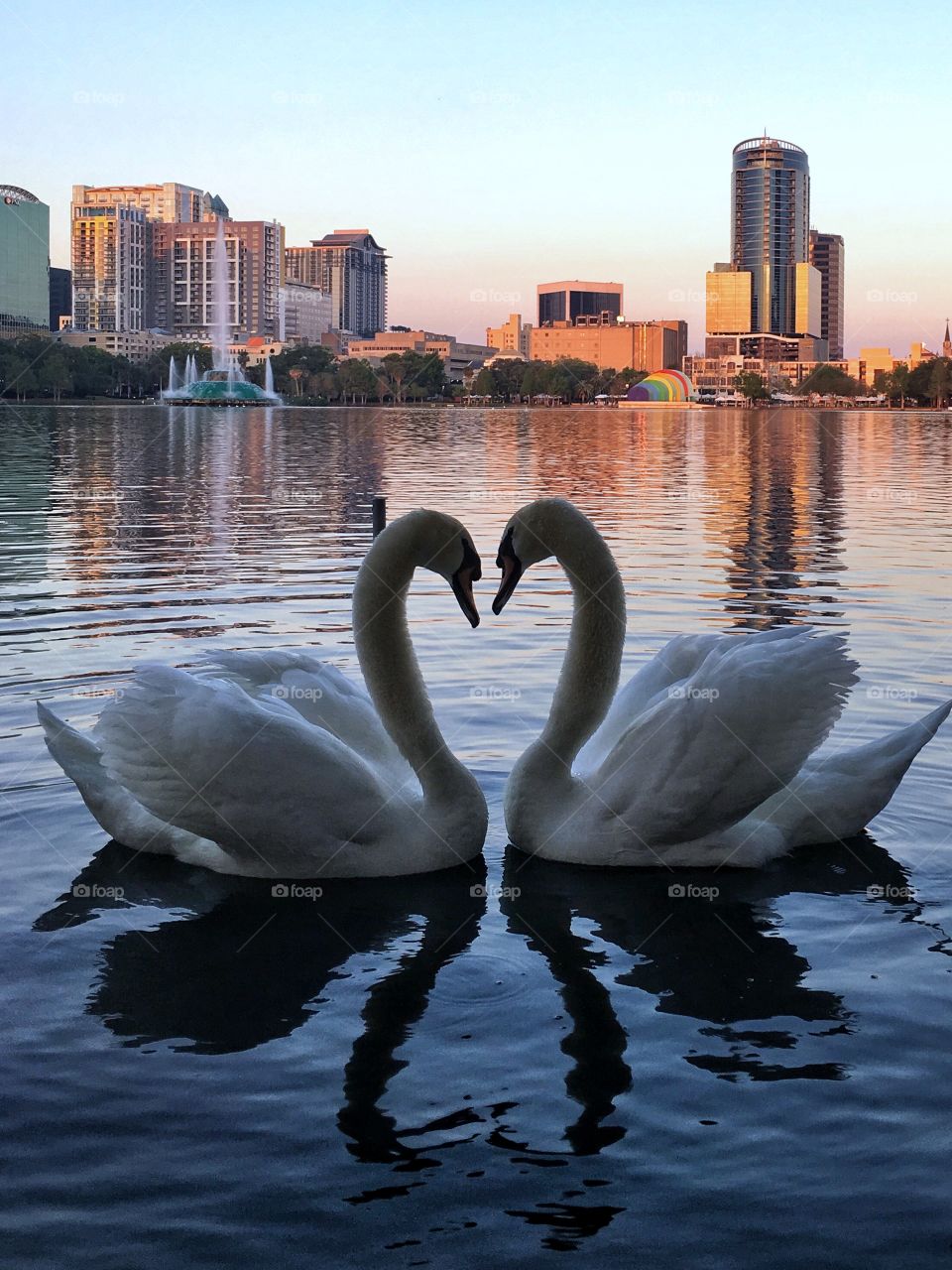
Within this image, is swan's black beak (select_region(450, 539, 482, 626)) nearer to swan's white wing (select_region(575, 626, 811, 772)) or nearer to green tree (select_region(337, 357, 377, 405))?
swan's white wing (select_region(575, 626, 811, 772))

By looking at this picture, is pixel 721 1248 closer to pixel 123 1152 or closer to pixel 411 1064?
pixel 411 1064

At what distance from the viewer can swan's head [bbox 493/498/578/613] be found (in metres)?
7.27

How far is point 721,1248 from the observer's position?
13.4 ft

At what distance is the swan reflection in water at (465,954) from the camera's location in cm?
487

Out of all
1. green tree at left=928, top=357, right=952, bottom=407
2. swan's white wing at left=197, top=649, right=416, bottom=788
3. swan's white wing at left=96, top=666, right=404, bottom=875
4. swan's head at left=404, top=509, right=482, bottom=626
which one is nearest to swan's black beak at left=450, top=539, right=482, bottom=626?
swan's head at left=404, top=509, right=482, bottom=626

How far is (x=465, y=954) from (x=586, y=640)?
179 centimetres

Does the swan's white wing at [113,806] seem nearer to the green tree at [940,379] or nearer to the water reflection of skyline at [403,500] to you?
the water reflection of skyline at [403,500]

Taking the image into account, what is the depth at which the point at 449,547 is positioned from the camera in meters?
7.07

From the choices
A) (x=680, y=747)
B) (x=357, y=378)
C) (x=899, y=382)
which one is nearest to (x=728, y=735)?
(x=680, y=747)

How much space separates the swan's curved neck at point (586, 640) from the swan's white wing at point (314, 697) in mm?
849

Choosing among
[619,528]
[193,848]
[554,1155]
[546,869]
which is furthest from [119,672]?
[619,528]

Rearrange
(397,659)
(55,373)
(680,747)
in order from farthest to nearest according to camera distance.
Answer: (55,373)
(397,659)
(680,747)

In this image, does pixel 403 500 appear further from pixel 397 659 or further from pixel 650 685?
pixel 397 659

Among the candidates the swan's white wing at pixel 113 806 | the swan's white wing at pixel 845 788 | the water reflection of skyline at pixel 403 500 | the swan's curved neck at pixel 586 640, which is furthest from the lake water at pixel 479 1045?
the water reflection of skyline at pixel 403 500
